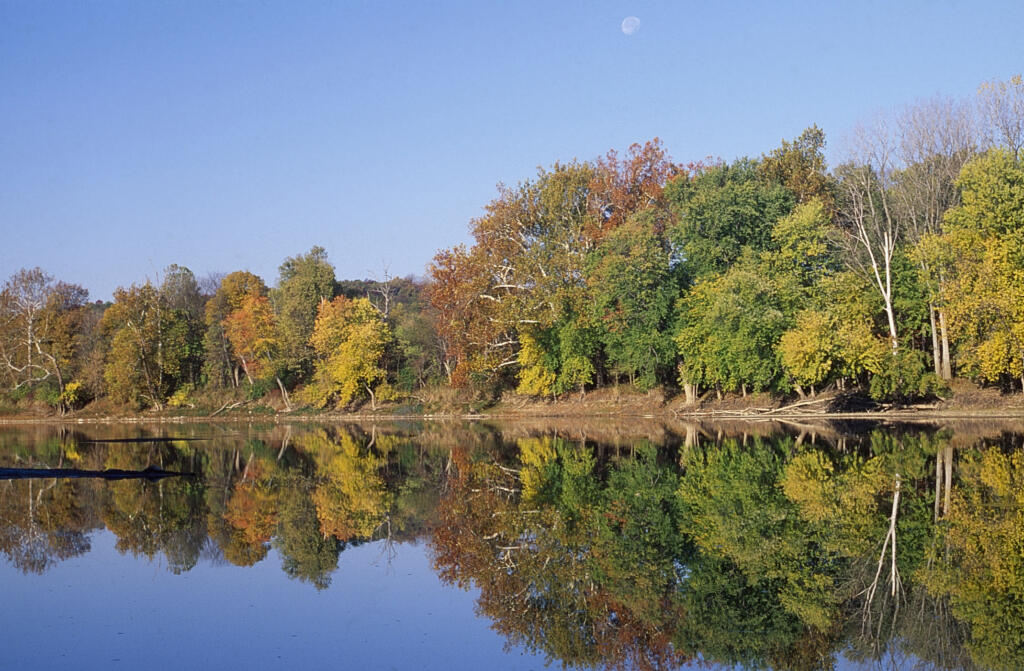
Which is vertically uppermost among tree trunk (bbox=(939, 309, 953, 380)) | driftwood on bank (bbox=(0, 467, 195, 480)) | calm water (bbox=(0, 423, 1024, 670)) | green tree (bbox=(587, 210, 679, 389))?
green tree (bbox=(587, 210, 679, 389))

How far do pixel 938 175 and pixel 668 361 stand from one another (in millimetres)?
16979

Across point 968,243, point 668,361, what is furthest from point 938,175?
point 668,361

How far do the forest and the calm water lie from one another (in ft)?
51.3

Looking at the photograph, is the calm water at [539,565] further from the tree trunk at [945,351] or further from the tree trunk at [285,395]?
the tree trunk at [285,395]

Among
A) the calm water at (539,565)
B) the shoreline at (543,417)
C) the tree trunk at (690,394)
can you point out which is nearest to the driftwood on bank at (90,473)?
the calm water at (539,565)

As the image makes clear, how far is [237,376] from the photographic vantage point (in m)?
72.3

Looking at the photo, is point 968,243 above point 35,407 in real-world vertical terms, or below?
above

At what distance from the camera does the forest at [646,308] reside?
133 ft

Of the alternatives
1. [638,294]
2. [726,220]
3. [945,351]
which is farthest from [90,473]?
[945,351]

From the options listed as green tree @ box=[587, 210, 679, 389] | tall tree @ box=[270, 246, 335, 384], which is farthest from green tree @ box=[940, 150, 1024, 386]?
tall tree @ box=[270, 246, 335, 384]

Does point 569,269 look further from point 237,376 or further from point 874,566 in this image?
point 874,566

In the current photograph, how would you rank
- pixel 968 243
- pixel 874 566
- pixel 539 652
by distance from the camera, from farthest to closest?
pixel 968 243 < pixel 874 566 < pixel 539 652

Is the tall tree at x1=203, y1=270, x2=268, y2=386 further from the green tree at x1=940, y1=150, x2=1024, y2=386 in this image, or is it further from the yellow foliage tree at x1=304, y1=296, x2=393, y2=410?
the green tree at x1=940, y1=150, x2=1024, y2=386

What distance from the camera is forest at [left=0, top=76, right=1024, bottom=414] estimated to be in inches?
1598
